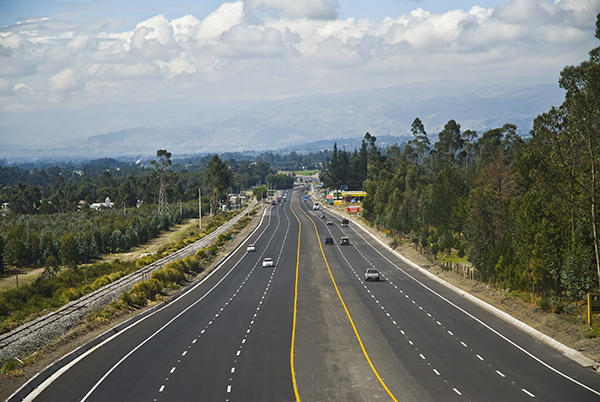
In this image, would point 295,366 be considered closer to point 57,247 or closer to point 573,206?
point 573,206

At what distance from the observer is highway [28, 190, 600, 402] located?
22328 mm

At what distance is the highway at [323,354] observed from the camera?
22.3 meters

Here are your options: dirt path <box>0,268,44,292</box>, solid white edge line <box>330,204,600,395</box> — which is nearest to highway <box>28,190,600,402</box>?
solid white edge line <box>330,204,600,395</box>

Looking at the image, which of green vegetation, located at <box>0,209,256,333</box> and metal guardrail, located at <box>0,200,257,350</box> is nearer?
metal guardrail, located at <box>0,200,257,350</box>

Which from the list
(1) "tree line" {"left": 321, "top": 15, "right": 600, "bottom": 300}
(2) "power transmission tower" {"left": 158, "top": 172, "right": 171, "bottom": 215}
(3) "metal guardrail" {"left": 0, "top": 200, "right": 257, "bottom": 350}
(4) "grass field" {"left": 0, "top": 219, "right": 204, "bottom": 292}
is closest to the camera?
(3) "metal guardrail" {"left": 0, "top": 200, "right": 257, "bottom": 350}

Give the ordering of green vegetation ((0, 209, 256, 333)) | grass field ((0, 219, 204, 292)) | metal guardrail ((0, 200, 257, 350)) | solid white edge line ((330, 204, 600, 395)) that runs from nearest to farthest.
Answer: solid white edge line ((330, 204, 600, 395)) → metal guardrail ((0, 200, 257, 350)) → green vegetation ((0, 209, 256, 333)) → grass field ((0, 219, 204, 292))

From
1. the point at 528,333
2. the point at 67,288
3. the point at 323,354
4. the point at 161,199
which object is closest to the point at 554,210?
the point at 528,333

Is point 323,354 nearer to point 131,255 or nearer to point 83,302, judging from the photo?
point 83,302

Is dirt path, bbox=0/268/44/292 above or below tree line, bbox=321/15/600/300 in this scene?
below

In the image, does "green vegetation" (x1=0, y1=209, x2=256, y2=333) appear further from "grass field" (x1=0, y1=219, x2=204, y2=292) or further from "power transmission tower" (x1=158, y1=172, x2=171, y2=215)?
"power transmission tower" (x1=158, y1=172, x2=171, y2=215)

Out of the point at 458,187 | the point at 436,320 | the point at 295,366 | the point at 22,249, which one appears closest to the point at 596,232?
the point at 436,320

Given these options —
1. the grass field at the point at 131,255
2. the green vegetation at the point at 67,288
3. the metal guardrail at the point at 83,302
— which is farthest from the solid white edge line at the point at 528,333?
the grass field at the point at 131,255

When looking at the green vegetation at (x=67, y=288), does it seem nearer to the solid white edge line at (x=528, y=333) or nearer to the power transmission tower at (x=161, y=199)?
the solid white edge line at (x=528, y=333)

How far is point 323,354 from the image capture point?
27.9 meters
